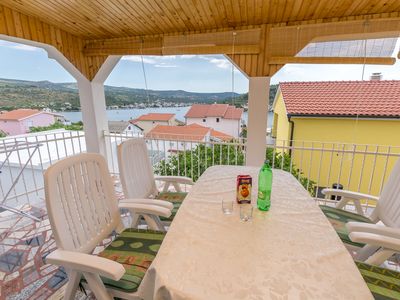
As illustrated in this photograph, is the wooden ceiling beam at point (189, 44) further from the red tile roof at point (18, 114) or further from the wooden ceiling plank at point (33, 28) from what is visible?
the red tile roof at point (18, 114)

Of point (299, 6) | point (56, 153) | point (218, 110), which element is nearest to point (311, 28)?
point (299, 6)

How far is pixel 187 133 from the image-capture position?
140 inches

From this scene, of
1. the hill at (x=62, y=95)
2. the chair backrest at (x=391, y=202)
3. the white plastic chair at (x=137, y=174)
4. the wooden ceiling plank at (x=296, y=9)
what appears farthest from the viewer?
the hill at (x=62, y=95)

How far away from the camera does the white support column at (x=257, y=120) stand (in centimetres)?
301

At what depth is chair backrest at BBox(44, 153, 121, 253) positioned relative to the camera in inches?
42.2

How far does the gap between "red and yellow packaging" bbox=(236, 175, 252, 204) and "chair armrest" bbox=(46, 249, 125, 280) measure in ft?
2.59

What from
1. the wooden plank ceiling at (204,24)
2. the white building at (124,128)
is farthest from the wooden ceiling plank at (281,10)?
the white building at (124,128)

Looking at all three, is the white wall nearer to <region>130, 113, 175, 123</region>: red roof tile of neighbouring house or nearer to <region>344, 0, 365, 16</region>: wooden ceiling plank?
<region>130, 113, 175, 123</region>: red roof tile of neighbouring house

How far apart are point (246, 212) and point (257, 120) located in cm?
204

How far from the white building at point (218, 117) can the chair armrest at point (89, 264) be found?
2.69 meters

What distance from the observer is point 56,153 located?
3.76 meters

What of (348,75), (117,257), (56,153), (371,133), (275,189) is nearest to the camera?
(117,257)

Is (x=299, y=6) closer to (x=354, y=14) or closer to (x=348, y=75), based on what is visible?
(x=354, y=14)

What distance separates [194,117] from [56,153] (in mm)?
2444
